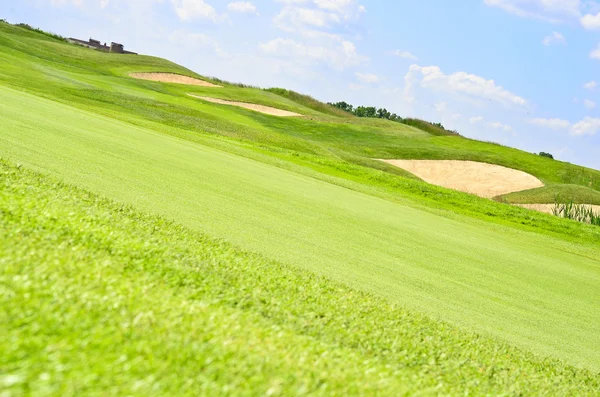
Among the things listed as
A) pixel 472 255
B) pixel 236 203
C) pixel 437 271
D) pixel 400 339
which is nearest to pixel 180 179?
pixel 236 203

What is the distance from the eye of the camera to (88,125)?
13609mm

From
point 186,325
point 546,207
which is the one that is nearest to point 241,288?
point 186,325

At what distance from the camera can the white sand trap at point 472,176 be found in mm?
37125

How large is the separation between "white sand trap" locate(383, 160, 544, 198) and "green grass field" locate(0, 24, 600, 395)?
75.1ft

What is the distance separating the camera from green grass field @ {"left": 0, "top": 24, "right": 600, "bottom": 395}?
2.65 meters

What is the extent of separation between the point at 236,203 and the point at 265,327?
5302mm

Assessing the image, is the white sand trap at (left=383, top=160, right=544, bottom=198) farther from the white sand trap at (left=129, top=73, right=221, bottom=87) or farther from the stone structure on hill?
the stone structure on hill

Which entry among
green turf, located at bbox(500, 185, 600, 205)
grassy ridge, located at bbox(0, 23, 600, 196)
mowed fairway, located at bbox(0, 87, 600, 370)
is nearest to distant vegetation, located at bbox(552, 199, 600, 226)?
green turf, located at bbox(500, 185, 600, 205)

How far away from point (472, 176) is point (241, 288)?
119 ft

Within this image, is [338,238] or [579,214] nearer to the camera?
[338,238]

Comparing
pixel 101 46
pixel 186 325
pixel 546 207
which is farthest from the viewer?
pixel 101 46

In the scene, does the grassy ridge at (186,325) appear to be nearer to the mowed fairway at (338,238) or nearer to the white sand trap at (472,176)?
the mowed fairway at (338,238)

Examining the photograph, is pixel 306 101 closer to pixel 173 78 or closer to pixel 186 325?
pixel 173 78

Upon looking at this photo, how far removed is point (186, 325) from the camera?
10.2 ft
